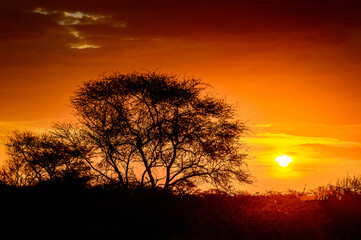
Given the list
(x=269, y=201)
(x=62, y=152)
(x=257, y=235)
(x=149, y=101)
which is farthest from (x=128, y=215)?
(x=62, y=152)

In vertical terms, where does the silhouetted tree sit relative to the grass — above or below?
above

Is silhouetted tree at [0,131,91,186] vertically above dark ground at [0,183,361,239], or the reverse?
silhouetted tree at [0,131,91,186]

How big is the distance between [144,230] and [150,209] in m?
1.09

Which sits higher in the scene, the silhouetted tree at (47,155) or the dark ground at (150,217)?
the silhouetted tree at (47,155)

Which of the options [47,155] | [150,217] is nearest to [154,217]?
[150,217]

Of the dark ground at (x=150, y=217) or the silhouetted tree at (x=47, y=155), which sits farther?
the silhouetted tree at (x=47, y=155)

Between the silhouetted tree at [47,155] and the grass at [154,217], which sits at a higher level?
the silhouetted tree at [47,155]

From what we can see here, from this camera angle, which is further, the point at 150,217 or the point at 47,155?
the point at 47,155

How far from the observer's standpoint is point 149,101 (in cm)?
2722

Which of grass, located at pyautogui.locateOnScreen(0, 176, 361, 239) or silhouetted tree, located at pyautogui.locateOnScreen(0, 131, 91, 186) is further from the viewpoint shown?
silhouetted tree, located at pyautogui.locateOnScreen(0, 131, 91, 186)

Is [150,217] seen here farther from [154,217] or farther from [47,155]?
[47,155]

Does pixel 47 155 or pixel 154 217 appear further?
pixel 47 155

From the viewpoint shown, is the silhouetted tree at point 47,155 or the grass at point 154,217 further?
the silhouetted tree at point 47,155

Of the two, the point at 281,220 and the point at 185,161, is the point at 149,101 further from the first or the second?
the point at 281,220
